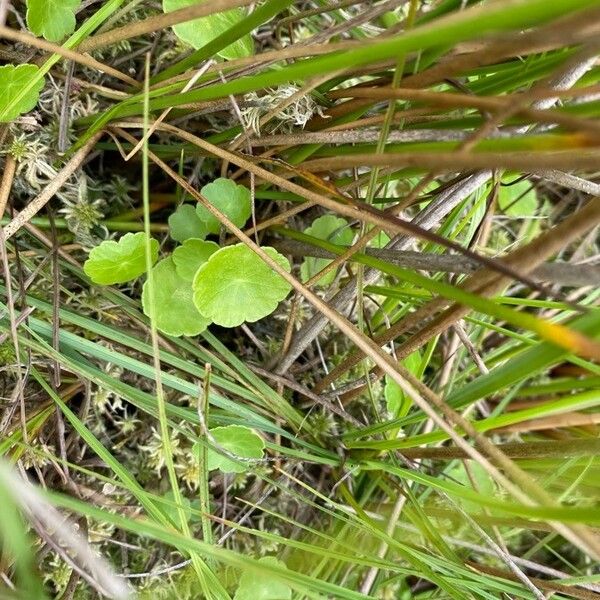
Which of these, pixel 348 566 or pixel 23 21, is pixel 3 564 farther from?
pixel 23 21

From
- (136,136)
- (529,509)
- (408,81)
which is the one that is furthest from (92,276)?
(529,509)

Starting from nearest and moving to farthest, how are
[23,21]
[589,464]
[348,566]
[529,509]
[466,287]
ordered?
[529,509]
[466,287]
[589,464]
[23,21]
[348,566]

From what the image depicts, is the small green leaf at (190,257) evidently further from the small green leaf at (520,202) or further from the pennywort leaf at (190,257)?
the small green leaf at (520,202)

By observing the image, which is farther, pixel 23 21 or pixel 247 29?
pixel 23 21

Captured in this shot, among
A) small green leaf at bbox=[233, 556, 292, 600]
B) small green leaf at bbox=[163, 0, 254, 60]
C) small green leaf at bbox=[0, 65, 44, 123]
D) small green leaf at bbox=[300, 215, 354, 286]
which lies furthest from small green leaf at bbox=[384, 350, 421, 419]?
small green leaf at bbox=[0, 65, 44, 123]

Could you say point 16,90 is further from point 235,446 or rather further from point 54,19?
point 235,446

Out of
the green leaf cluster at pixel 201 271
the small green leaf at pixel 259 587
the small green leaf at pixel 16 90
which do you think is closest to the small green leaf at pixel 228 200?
the green leaf cluster at pixel 201 271

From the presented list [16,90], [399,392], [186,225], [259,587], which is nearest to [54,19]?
[16,90]
